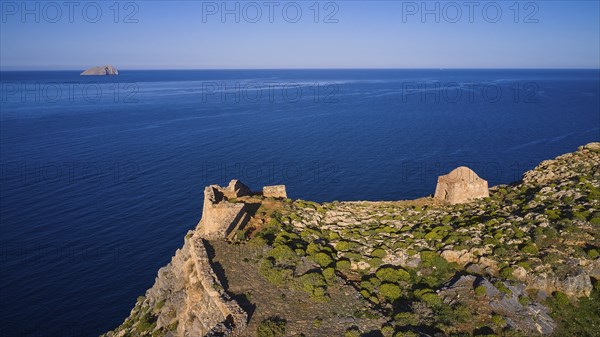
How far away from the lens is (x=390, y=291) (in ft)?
101

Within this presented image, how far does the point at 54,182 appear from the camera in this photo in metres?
80.9

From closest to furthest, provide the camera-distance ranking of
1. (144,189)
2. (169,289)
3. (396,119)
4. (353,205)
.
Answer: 1. (169,289)
2. (353,205)
3. (144,189)
4. (396,119)

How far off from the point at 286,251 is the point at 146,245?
36.0 meters

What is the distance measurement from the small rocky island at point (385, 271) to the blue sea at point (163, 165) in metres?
20.9

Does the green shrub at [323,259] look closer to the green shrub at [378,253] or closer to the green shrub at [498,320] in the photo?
the green shrub at [378,253]

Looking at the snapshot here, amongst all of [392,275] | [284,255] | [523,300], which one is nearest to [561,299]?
[523,300]

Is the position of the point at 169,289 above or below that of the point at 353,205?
below

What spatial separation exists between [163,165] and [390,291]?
75.5 meters

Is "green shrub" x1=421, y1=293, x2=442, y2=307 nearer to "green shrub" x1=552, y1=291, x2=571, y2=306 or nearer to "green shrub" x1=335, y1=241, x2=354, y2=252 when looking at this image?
"green shrub" x1=552, y1=291, x2=571, y2=306

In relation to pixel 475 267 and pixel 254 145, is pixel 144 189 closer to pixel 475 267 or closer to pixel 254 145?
pixel 254 145

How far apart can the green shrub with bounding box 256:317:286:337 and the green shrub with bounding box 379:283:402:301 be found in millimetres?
8859

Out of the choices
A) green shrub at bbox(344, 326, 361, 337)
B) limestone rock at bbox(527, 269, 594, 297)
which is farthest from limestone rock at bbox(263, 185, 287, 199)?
limestone rock at bbox(527, 269, 594, 297)

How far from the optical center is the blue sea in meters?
53.5

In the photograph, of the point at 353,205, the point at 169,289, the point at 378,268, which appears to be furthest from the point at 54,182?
the point at 378,268
